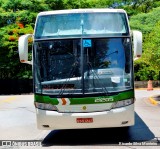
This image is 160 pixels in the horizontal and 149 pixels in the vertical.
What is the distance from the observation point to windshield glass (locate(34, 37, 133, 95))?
9547 mm

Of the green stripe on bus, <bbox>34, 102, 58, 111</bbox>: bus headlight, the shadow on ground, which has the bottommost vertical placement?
the shadow on ground

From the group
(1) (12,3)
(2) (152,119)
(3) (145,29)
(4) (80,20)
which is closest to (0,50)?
(1) (12,3)

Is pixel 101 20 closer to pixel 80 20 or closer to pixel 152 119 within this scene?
pixel 80 20

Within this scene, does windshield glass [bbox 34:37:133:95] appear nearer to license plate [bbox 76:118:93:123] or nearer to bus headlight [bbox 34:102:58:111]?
bus headlight [bbox 34:102:58:111]

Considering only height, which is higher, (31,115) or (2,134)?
(2,134)

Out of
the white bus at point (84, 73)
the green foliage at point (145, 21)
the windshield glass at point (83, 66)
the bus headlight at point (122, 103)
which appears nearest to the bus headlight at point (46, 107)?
the white bus at point (84, 73)

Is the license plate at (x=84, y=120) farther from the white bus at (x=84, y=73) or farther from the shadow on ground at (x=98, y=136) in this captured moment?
the shadow on ground at (x=98, y=136)

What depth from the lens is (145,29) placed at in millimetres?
37906

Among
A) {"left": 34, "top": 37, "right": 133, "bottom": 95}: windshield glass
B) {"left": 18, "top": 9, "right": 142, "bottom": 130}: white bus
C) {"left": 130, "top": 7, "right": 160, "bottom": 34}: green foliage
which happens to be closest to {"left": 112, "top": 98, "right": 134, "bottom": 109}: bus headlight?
{"left": 18, "top": 9, "right": 142, "bottom": 130}: white bus

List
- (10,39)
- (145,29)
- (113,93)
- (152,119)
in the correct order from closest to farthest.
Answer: (113,93) → (152,119) → (10,39) → (145,29)

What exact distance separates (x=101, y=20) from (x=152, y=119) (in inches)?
206

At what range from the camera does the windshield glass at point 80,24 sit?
32.6 feet

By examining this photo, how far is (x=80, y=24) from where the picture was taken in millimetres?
10109

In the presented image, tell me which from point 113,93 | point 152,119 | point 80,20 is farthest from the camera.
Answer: point 152,119
